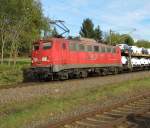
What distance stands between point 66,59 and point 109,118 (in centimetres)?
1495

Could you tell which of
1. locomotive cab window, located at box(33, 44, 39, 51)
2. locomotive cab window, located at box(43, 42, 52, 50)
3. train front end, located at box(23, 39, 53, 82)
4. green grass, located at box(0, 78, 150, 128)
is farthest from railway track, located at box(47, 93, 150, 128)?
locomotive cab window, located at box(33, 44, 39, 51)

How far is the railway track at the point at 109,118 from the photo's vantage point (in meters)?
10.2

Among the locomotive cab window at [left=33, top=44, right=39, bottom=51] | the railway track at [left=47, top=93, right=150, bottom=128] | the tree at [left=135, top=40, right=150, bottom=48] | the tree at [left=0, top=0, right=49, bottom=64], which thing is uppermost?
the tree at [left=135, top=40, right=150, bottom=48]

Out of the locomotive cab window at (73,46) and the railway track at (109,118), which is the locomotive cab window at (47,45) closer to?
the locomotive cab window at (73,46)

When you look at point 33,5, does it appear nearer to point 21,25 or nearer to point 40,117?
point 21,25

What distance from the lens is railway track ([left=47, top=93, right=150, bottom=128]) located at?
33.4ft

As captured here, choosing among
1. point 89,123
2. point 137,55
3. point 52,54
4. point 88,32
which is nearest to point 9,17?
point 137,55

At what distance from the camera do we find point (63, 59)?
25.9 m

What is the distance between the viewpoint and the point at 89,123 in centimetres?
1062

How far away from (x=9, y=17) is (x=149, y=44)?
380ft

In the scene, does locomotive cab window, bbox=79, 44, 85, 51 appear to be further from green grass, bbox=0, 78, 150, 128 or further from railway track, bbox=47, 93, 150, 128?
railway track, bbox=47, 93, 150, 128

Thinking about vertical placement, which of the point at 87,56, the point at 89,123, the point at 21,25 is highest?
the point at 21,25

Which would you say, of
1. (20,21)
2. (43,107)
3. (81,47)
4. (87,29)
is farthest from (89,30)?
(43,107)

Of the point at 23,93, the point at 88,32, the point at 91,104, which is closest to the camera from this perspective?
the point at 91,104
